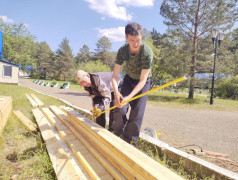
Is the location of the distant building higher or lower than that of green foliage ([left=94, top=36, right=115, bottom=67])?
lower

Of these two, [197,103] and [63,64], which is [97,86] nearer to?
[197,103]

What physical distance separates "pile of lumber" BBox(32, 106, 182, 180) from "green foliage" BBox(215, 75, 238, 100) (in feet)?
55.3

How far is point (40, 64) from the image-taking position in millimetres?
55938

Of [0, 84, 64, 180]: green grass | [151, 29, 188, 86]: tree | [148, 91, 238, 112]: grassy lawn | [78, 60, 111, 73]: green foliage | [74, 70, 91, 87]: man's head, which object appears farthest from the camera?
[78, 60, 111, 73]: green foliage

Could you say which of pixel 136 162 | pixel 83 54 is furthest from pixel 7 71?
pixel 83 54

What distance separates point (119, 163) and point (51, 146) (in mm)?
1309

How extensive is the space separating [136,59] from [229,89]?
56.0ft

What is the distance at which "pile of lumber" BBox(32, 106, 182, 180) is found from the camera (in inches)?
59.3

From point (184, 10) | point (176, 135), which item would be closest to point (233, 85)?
point (184, 10)

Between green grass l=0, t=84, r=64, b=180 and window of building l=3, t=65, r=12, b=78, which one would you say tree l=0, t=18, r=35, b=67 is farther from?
green grass l=0, t=84, r=64, b=180

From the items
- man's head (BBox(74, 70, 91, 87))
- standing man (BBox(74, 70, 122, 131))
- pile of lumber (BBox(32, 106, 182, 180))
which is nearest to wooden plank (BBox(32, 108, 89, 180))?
pile of lumber (BBox(32, 106, 182, 180))

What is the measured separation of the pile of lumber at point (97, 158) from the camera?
1506mm

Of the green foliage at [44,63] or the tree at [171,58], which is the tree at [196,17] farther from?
the green foliage at [44,63]

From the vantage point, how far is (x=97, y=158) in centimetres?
223
